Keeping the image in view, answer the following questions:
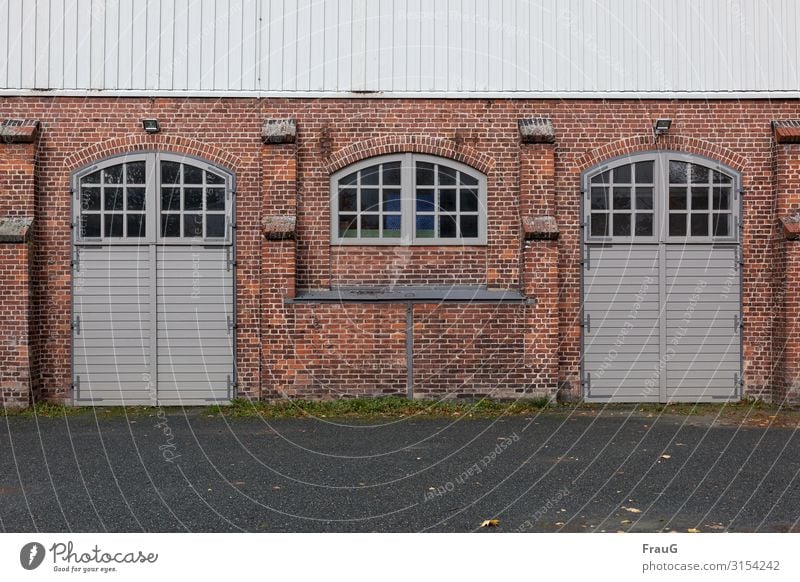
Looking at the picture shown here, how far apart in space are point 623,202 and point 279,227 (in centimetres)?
570

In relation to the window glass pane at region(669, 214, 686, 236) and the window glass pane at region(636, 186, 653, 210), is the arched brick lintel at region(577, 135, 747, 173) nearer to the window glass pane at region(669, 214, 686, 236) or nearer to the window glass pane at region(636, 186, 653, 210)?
the window glass pane at region(636, 186, 653, 210)

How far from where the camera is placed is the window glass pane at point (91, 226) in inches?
557

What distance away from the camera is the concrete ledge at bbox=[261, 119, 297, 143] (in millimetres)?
13836

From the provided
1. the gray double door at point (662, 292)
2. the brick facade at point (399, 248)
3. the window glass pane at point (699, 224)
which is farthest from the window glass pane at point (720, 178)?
the window glass pane at point (699, 224)

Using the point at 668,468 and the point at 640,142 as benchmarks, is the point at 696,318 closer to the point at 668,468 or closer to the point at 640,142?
the point at 640,142

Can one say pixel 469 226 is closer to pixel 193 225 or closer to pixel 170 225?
pixel 193 225

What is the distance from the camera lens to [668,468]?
9492 millimetres

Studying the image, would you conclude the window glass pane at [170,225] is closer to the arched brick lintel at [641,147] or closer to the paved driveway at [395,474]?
the paved driveway at [395,474]

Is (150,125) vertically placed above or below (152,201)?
above

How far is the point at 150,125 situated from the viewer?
45.5 feet

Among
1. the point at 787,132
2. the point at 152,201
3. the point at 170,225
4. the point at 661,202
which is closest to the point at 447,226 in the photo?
the point at 661,202

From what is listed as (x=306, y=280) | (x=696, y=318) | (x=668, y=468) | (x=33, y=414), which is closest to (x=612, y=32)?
(x=696, y=318)

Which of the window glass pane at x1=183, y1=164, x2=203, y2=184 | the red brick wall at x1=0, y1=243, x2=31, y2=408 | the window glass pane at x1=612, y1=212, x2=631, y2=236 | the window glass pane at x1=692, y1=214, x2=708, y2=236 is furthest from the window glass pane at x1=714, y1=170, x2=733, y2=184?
the red brick wall at x1=0, y1=243, x2=31, y2=408

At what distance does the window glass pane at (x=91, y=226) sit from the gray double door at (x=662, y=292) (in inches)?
315
